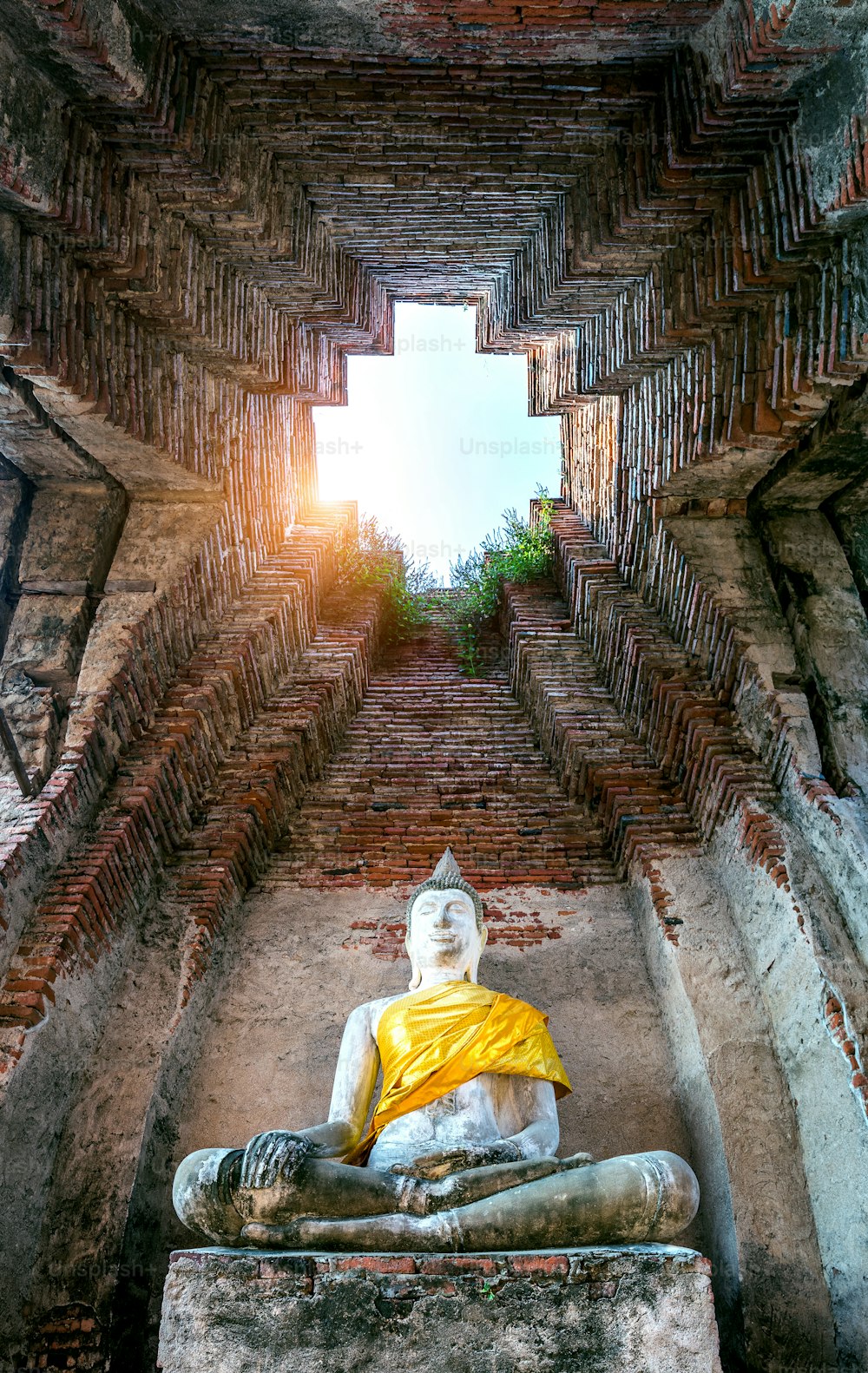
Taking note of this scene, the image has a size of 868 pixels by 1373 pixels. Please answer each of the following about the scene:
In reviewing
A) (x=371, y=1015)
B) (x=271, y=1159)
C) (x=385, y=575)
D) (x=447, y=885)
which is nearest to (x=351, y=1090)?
(x=371, y=1015)

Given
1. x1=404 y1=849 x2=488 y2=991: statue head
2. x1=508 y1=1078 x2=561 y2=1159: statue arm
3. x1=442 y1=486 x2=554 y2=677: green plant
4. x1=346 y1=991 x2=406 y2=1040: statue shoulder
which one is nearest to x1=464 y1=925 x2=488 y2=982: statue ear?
x1=404 y1=849 x2=488 y2=991: statue head

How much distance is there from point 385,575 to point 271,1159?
5.93 metres

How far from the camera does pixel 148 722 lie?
20.7ft

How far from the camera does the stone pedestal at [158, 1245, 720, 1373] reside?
3367 mm

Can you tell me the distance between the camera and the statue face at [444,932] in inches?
204

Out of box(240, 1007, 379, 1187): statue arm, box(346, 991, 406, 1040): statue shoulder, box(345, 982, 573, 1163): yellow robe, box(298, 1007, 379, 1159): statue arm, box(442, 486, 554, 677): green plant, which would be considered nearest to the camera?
box(240, 1007, 379, 1187): statue arm

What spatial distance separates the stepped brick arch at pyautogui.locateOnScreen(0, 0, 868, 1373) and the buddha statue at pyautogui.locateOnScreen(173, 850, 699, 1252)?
0.89 meters

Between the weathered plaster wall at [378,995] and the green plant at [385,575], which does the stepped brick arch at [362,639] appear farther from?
the green plant at [385,575]

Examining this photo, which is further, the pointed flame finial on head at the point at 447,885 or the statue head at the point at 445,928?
the pointed flame finial on head at the point at 447,885

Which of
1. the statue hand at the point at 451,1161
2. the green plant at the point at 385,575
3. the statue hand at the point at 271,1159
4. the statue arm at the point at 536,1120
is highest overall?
the green plant at the point at 385,575

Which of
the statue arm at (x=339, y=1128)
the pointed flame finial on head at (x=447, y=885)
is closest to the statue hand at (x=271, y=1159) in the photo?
the statue arm at (x=339, y=1128)

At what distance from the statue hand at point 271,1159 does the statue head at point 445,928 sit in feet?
4.76

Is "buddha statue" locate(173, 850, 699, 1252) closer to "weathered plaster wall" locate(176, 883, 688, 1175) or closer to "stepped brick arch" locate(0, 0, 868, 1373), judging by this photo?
"weathered plaster wall" locate(176, 883, 688, 1175)

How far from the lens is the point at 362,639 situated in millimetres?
8117
